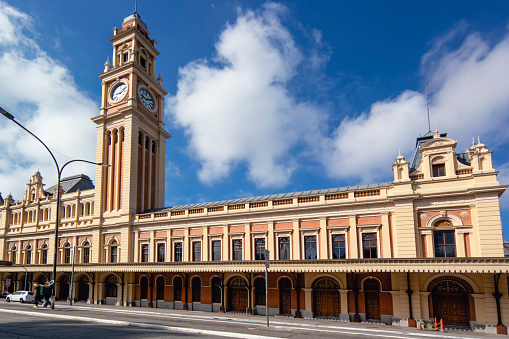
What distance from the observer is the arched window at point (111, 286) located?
1471 inches

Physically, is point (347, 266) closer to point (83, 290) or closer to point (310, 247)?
point (310, 247)

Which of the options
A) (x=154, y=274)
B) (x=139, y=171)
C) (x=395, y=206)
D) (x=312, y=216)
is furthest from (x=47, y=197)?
(x=395, y=206)

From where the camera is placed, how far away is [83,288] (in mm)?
40469

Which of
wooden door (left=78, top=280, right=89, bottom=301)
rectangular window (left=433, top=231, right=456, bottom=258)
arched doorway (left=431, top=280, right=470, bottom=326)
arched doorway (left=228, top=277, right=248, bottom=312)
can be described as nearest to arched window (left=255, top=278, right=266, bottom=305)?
arched doorway (left=228, top=277, right=248, bottom=312)

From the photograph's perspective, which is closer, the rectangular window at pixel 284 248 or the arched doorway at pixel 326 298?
the arched doorway at pixel 326 298

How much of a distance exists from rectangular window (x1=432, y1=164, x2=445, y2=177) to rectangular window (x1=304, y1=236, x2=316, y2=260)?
9.96 meters

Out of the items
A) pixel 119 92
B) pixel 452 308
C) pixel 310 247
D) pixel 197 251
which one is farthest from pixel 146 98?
pixel 452 308

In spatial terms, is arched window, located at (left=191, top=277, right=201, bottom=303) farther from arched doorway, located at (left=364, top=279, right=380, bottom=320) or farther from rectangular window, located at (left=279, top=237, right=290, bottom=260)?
arched doorway, located at (left=364, top=279, right=380, bottom=320)

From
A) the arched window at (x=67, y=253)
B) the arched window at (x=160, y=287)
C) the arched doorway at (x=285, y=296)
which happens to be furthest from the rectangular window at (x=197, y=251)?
the arched window at (x=67, y=253)

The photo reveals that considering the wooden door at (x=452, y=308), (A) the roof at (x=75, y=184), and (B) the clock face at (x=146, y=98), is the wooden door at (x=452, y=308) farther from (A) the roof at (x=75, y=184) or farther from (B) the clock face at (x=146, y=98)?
(A) the roof at (x=75, y=184)

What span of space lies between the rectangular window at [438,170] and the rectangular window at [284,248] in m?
12.0

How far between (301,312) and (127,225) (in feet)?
65.1

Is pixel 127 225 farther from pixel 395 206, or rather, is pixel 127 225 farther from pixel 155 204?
pixel 395 206

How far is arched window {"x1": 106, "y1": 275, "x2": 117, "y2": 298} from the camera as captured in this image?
37375 mm
